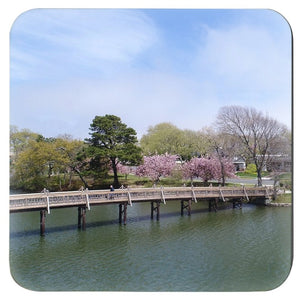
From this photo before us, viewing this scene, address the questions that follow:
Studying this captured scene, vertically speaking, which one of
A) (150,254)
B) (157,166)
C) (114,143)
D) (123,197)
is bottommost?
(150,254)

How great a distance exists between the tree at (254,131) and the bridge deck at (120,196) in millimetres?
1295

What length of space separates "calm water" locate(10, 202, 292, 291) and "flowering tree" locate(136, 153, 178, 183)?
13.2 feet

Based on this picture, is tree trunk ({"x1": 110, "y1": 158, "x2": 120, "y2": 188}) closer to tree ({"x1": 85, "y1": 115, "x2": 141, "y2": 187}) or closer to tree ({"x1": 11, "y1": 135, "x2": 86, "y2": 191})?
tree ({"x1": 85, "y1": 115, "x2": 141, "y2": 187})

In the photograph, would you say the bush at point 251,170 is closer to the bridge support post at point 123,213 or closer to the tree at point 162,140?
the tree at point 162,140

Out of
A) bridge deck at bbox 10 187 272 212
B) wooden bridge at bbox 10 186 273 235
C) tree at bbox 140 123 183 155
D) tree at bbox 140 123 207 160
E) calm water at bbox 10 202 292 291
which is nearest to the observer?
calm water at bbox 10 202 292 291

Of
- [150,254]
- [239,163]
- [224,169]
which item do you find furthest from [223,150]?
[150,254]

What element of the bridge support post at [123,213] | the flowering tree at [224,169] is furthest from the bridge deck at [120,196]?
the flowering tree at [224,169]

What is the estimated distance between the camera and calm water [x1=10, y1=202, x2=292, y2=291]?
8.73 m

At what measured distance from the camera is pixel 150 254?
1022cm

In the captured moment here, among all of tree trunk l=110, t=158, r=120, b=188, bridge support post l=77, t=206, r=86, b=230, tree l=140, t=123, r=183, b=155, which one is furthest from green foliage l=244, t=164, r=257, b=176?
bridge support post l=77, t=206, r=86, b=230

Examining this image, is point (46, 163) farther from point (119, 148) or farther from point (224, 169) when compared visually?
point (224, 169)

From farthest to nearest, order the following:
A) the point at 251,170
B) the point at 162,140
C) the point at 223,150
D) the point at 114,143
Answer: the point at 162,140 → the point at 223,150 → the point at 251,170 → the point at 114,143

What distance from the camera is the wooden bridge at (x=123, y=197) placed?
12.0m

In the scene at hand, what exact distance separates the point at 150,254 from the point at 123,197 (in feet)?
14.1
